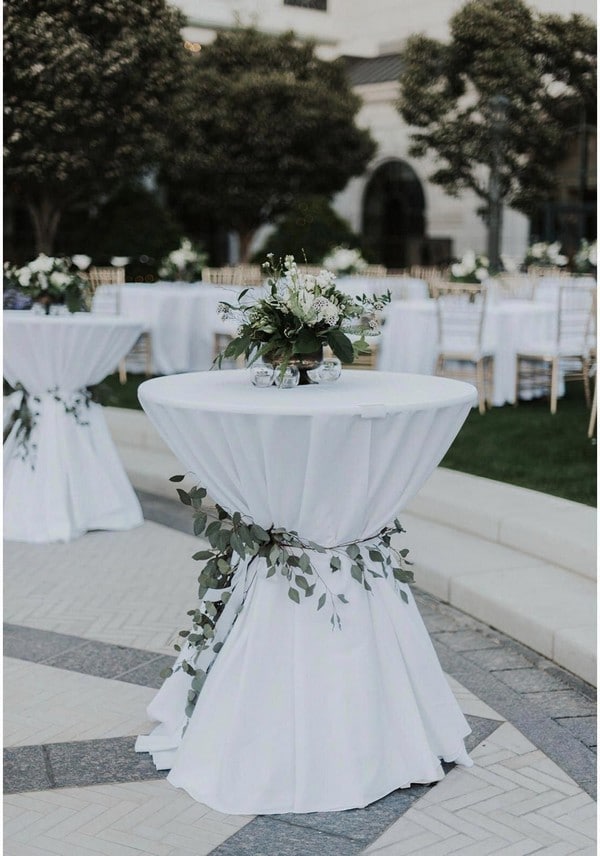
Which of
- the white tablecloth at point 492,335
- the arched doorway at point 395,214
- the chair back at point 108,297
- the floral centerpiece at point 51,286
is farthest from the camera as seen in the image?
the arched doorway at point 395,214

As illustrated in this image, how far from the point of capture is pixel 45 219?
1889 cm

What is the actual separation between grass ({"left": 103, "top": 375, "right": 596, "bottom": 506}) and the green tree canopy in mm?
6629

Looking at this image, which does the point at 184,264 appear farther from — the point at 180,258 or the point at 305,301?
the point at 305,301

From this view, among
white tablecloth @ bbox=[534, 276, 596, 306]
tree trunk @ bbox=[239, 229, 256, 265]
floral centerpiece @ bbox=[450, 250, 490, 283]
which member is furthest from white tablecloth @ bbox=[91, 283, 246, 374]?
tree trunk @ bbox=[239, 229, 256, 265]

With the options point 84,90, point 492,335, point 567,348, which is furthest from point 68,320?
point 84,90

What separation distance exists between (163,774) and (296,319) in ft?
4.64

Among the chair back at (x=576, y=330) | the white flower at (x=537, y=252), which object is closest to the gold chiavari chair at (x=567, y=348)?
the chair back at (x=576, y=330)

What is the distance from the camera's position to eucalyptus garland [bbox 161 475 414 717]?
303cm

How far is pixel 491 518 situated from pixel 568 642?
145 centimetres

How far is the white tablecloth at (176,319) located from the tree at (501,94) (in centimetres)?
605

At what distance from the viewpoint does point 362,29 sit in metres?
17.8

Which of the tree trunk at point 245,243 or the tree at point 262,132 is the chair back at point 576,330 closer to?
the tree at point 262,132

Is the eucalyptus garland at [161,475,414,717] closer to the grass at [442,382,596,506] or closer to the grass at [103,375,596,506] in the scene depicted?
the grass at [103,375,596,506]

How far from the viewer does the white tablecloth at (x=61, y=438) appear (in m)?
5.84
